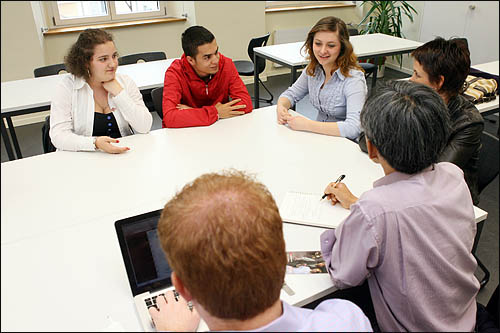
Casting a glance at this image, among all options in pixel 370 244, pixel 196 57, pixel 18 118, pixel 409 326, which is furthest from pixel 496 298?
pixel 18 118

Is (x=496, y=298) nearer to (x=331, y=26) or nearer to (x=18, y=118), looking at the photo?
(x=331, y=26)

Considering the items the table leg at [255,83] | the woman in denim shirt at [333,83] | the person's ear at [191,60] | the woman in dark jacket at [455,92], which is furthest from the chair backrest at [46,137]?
the woman in dark jacket at [455,92]

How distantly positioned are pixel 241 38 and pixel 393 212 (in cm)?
140

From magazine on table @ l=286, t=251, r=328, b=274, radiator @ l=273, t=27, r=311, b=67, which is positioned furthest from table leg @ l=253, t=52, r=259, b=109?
magazine on table @ l=286, t=251, r=328, b=274

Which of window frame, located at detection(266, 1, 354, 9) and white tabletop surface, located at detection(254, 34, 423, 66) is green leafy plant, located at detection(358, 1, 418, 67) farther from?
window frame, located at detection(266, 1, 354, 9)

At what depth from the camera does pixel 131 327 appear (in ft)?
2.73

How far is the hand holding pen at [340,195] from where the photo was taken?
3.95 feet

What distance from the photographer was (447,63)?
146cm

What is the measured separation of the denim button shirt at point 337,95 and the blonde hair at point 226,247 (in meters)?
1.21

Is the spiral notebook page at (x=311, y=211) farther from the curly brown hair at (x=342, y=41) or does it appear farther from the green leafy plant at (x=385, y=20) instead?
the green leafy plant at (x=385, y=20)

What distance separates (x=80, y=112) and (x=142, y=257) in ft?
3.30

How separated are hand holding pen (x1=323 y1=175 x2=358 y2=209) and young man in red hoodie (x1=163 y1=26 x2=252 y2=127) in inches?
30.9

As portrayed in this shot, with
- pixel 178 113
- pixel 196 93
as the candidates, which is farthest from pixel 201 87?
pixel 178 113

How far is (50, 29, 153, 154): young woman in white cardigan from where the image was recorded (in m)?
1.59
